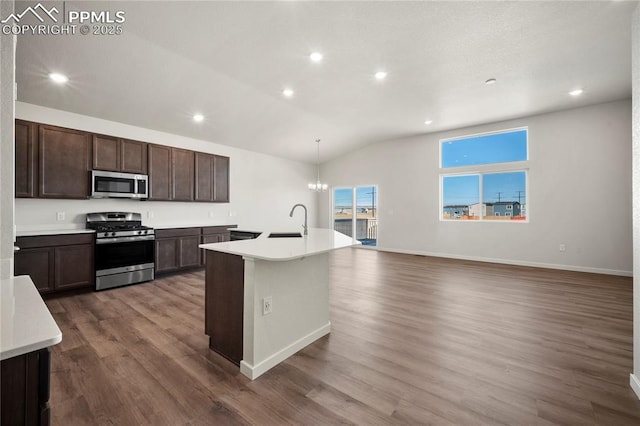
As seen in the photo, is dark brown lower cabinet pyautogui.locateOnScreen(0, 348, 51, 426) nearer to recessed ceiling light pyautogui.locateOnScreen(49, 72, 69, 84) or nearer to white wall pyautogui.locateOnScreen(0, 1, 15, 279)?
white wall pyautogui.locateOnScreen(0, 1, 15, 279)

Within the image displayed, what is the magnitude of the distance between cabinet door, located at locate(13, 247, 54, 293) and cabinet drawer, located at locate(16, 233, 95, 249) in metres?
0.06

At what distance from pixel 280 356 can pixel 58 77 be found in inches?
169

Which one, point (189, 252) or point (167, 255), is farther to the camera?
point (189, 252)

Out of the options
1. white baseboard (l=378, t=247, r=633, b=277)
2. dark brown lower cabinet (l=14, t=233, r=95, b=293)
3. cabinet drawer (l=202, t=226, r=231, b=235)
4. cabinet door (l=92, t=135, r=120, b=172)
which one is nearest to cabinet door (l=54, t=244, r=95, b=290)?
dark brown lower cabinet (l=14, t=233, r=95, b=293)

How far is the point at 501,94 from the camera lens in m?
4.57

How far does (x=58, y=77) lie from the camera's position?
344 centimetres

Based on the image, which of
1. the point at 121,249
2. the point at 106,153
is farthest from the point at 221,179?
the point at 121,249

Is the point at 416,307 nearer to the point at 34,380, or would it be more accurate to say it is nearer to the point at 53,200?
the point at 34,380

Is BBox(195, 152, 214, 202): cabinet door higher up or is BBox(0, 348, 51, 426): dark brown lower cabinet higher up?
BBox(195, 152, 214, 202): cabinet door

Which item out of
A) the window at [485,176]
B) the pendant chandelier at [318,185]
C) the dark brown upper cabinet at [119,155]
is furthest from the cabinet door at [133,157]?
the window at [485,176]

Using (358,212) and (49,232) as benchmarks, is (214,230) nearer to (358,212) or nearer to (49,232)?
(49,232)

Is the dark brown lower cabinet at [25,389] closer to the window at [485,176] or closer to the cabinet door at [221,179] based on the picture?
the cabinet door at [221,179]

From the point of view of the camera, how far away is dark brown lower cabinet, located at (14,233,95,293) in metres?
3.41

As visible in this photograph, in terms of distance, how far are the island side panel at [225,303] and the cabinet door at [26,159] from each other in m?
3.18
